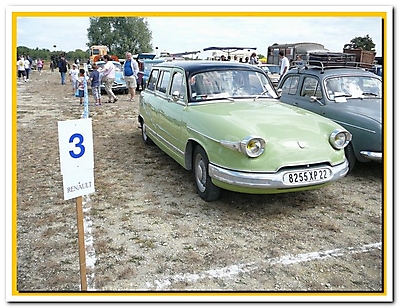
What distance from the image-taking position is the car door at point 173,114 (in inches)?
203

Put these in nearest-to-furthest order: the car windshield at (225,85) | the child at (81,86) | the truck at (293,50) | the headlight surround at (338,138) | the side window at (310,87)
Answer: the headlight surround at (338,138) → the car windshield at (225,85) → the side window at (310,87) → the child at (81,86) → the truck at (293,50)

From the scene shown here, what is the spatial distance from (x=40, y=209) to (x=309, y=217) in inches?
121

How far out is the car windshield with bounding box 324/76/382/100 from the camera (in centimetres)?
618

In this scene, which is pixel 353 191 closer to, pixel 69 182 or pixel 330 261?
pixel 330 261

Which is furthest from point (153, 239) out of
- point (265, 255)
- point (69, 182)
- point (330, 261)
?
point (330, 261)

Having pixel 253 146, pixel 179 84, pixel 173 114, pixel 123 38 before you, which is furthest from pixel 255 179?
pixel 123 38

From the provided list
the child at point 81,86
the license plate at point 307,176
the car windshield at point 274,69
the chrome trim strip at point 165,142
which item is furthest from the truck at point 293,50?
the license plate at point 307,176

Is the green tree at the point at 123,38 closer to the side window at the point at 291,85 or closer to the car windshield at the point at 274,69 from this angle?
the car windshield at the point at 274,69

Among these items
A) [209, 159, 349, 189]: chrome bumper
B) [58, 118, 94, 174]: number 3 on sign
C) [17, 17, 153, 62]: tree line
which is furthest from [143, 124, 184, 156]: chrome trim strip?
[17, 17, 153, 62]: tree line

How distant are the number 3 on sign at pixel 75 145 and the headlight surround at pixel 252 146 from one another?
171 cm

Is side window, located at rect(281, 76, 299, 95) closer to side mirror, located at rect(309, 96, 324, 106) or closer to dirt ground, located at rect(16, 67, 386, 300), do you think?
side mirror, located at rect(309, 96, 324, 106)

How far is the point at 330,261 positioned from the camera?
3357mm

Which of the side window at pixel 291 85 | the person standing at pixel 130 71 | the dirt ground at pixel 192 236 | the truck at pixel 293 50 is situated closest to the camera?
the dirt ground at pixel 192 236

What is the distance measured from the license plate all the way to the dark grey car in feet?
4.84
